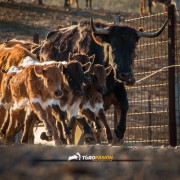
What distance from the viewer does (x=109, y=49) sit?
13367 millimetres

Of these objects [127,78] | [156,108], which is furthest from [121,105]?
[156,108]

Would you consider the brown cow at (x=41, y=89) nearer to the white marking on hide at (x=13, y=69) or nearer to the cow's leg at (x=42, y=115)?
the cow's leg at (x=42, y=115)

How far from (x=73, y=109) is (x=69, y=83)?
39 cm

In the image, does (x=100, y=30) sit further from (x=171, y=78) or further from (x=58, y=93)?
(x=58, y=93)

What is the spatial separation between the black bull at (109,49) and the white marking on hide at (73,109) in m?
1.27

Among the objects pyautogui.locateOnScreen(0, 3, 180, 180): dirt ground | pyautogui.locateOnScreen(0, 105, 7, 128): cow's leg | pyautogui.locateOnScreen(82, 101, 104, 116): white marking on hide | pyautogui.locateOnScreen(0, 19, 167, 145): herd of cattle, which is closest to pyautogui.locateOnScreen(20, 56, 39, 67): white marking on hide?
pyautogui.locateOnScreen(0, 19, 167, 145): herd of cattle

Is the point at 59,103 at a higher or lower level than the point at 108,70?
lower

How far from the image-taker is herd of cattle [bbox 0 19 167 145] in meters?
11.0

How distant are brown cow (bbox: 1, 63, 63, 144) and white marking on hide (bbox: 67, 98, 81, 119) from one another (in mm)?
532

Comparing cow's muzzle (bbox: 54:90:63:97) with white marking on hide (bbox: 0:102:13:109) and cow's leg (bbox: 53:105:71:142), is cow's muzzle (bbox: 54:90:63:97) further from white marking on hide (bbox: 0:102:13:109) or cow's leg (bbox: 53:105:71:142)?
white marking on hide (bbox: 0:102:13:109)

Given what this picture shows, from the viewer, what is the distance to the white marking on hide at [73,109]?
11.4m

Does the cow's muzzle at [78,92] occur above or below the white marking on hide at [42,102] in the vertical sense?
above

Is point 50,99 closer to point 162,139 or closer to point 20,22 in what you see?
point 162,139

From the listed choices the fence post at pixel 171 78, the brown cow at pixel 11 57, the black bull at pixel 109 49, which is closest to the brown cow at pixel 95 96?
the black bull at pixel 109 49
